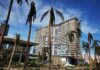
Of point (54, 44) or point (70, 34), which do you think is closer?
point (70, 34)

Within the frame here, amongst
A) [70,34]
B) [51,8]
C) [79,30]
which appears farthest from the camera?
[70,34]

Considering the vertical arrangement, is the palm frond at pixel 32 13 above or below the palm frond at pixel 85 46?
above

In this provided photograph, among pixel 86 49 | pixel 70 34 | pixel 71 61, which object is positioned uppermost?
pixel 70 34

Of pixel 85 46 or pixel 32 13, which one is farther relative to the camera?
pixel 85 46

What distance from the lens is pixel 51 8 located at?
28.8 m

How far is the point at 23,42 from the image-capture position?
69.0 metres

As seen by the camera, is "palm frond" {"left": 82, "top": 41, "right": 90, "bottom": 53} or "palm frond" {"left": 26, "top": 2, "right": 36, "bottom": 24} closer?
"palm frond" {"left": 26, "top": 2, "right": 36, "bottom": 24}

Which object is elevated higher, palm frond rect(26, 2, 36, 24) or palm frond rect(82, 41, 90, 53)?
palm frond rect(26, 2, 36, 24)

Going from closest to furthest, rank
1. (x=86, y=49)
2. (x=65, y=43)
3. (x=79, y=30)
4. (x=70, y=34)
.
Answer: (x=79, y=30) → (x=70, y=34) → (x=86, y=49) → (x=65, y=43)

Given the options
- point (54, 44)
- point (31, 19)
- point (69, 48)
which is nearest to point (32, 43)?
point (31, 19)

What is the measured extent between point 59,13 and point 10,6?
33.1ft

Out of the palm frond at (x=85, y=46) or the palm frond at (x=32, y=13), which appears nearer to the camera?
the palm frond at (x=32, y=13)

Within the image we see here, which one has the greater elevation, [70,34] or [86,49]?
[70,34]

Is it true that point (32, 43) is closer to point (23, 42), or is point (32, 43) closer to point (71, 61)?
point (23, 42)
